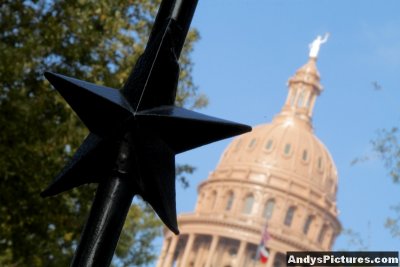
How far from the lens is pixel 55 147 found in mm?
13070

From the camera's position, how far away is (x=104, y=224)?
2.05 metres

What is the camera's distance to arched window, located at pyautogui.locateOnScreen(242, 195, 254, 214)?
302ft

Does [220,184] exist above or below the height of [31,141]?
above

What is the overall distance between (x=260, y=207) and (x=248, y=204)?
1.61 m

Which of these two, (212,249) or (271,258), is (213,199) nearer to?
(212,249)

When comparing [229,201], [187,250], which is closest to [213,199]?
[229,201]

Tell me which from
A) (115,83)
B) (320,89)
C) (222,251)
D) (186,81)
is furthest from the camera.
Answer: (320,89)

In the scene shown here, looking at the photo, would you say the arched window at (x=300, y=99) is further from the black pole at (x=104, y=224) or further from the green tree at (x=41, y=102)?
the black pole at (x=104, y=224)

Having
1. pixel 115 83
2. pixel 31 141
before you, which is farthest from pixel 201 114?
pixel 115 83

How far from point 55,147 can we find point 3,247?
2587 mm

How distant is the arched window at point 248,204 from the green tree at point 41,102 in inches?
3057

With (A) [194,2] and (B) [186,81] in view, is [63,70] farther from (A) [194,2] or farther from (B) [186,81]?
(A) [194,2]

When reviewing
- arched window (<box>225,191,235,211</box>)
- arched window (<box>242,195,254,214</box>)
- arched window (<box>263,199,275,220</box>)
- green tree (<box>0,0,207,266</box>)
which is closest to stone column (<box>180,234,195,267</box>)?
arched window (<box>225,191,235,211</box>)

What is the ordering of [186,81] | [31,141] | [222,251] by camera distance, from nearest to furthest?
[31,141] → [186,81] → [222,251]
